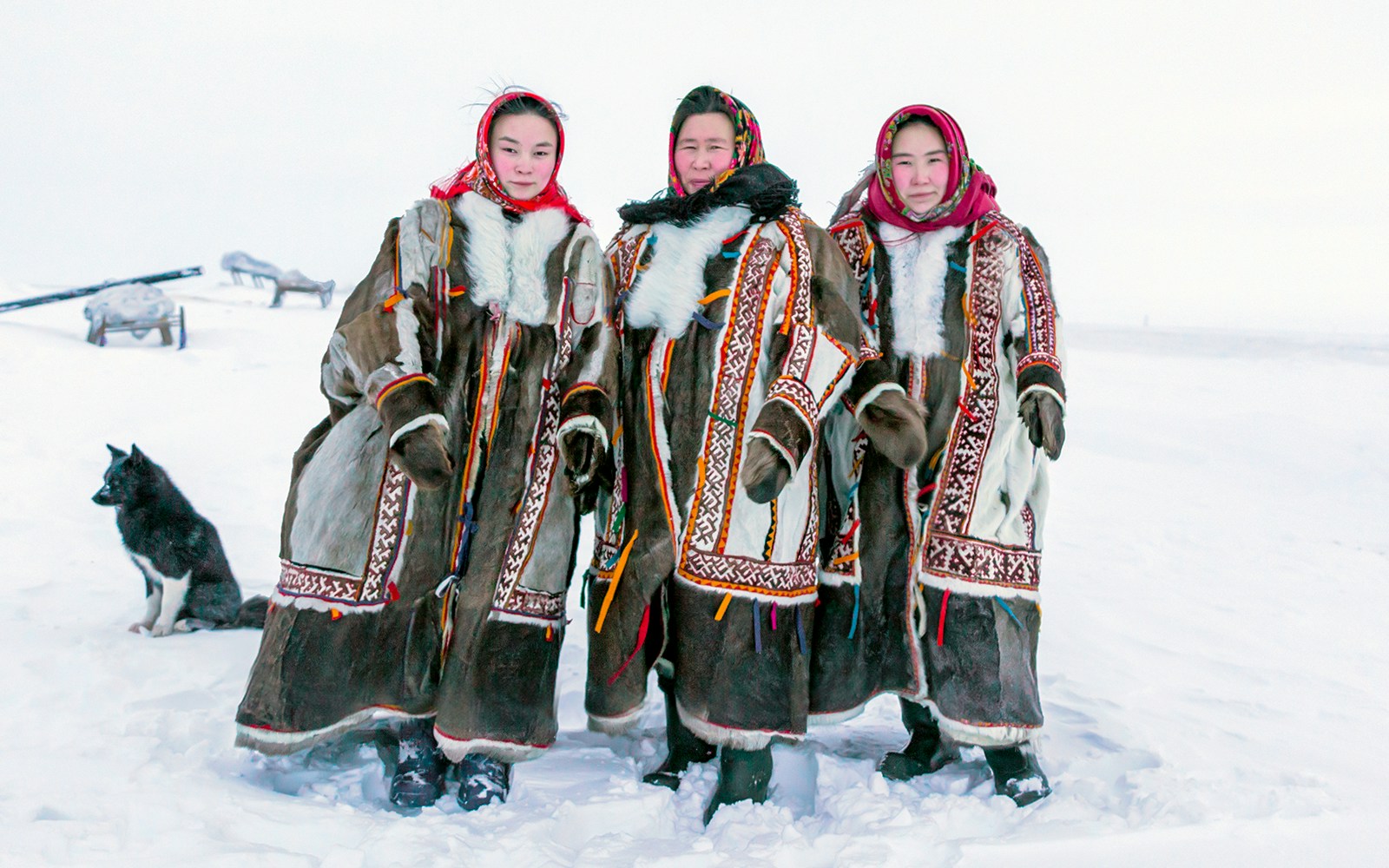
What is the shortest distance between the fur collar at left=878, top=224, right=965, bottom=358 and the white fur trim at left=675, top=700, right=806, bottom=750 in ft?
3.19

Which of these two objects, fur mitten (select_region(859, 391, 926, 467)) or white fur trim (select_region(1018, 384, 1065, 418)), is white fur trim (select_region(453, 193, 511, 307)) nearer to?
fur mitten (select_region(859, 391, 926, 467))

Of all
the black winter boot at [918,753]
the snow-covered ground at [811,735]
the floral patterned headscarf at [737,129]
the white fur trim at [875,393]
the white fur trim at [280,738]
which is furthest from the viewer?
the black winter boot at [918,753]

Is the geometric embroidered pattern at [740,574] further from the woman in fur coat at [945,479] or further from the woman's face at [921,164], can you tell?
the woman's face at [921,164]

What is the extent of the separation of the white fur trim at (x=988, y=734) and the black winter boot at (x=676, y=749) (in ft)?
2.00

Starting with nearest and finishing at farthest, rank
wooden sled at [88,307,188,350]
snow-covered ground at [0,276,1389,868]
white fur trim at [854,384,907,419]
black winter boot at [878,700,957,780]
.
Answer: snow-covered ground at [0,276,1389,868]
white fur trim at [854,384,907,419]
black winter boot at [878,700,957,780]
wooden sled at [88,307,188,350]

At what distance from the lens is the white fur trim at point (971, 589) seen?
2.16 m

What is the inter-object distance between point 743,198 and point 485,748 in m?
1.44

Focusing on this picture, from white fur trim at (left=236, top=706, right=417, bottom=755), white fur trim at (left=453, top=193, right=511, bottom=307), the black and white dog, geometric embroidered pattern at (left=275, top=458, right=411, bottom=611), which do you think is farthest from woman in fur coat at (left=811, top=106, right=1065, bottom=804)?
the black and white dog

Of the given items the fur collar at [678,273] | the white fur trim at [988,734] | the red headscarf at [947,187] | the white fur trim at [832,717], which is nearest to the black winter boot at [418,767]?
the white fur trim at [832,717]

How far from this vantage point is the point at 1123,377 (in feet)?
36.9

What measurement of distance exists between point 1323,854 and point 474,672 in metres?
1.87

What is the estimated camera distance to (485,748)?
2.07m

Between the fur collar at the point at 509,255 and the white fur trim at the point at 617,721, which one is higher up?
the fur collar at the point at 509,255

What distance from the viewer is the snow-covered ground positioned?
187 centimetres
